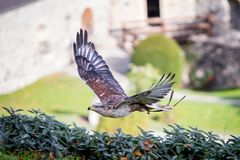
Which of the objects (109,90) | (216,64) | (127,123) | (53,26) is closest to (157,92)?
(109,90)

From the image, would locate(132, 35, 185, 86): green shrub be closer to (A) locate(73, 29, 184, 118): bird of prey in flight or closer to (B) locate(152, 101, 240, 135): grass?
(B) locate(152, 101, 240, 135): grass

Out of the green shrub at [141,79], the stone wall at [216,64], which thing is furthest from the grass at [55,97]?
the stone wall at [216,64]

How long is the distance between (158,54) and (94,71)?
13.6 metres

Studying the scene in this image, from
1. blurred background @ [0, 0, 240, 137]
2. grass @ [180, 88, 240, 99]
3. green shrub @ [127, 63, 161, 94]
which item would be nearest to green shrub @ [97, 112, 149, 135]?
blurred background @ [0, 0, 240, 137]

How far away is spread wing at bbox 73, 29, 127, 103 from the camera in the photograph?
5.43 meters

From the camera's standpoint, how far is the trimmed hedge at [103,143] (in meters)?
5.66

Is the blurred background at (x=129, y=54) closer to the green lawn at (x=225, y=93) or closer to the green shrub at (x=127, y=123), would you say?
the green lawn at (x=225, y=93)

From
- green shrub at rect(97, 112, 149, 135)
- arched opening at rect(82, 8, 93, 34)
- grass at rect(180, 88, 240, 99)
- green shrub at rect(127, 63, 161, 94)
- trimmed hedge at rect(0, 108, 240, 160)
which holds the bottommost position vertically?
grass at rect(180, 88, 240, 99)

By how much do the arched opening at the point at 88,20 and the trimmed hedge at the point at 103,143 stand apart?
14.6m

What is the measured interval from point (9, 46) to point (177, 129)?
468 inches

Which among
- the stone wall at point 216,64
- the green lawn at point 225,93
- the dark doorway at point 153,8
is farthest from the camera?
the dark doorway at point 153,8

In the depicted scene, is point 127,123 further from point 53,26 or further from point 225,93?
point 225,93

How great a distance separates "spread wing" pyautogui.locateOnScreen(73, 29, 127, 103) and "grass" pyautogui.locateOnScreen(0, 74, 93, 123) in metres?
8.63

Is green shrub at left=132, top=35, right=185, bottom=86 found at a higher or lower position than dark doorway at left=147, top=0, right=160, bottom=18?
lower
